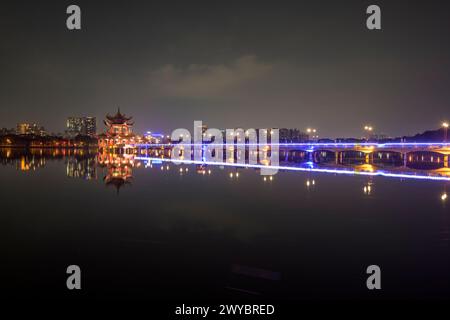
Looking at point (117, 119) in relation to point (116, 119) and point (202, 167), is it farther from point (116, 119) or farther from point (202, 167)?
point (202, 167)

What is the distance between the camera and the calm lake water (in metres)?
7.35

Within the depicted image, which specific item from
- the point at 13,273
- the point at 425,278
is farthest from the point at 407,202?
the point at 13,273

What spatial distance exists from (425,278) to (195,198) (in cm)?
1263

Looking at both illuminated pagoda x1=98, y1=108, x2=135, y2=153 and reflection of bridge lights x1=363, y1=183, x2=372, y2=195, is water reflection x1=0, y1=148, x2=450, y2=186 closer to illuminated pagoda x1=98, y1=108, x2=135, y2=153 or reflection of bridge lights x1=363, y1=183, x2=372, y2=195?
reflection of bridge lights x1=363, y1=183, x2=372, y2=195

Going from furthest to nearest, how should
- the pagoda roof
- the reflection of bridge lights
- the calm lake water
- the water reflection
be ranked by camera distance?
the pagoda roof
the water reflection
the reflection of bridge lights
the calm lake water

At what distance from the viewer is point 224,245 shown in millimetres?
10148

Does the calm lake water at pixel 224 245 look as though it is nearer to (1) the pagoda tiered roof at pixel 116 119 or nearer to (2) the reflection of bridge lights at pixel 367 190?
(2) the reflection of bridge lights at pixel 367 190

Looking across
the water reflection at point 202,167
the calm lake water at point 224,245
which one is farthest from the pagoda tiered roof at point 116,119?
the calm lake water at point 224,245

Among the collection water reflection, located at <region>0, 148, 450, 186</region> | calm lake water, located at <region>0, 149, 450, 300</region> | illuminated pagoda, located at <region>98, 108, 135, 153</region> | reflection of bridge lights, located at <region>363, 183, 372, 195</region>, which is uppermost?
illuminated pagoda, located at <region>98, 108, 135, 153</region>

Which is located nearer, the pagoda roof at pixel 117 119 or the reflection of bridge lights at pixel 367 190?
the reflection of bridge lights at pixel 367 190

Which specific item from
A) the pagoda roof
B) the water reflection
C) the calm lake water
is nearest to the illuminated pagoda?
the pagoda roof

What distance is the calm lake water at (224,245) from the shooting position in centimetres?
735

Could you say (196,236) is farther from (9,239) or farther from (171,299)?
(9,239)
